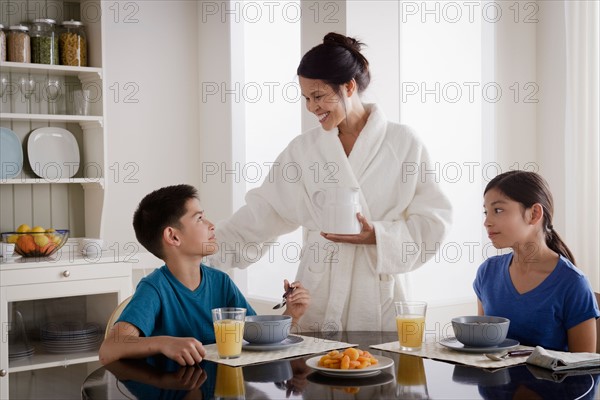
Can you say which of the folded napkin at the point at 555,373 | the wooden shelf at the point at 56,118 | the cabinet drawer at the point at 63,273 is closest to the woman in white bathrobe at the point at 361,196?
the folded napkin at the point at 555,373

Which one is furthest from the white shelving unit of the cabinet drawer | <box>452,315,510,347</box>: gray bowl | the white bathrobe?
<box>452,315,510,347</box>: gray bowl

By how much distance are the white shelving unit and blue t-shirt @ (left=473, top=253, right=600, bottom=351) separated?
6.47 ft

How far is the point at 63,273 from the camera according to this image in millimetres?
3334

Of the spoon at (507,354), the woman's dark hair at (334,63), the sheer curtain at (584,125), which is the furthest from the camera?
the sheer curtain at (584,125)

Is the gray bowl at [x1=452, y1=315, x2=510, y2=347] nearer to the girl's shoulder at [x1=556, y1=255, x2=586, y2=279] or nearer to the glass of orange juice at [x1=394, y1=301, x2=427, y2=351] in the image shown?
the glass of orange juice at [x1=394, y1=301, x2=427, y2=351]

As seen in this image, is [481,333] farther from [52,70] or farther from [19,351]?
[52,70]

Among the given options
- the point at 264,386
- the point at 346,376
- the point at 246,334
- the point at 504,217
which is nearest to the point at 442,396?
the point at 346,376

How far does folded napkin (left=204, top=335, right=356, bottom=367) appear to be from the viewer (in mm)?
1683

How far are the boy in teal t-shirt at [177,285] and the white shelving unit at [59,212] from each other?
1335 millimetres

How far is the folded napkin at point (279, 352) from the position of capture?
5.52 ft

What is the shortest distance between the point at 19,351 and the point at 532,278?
2.20 meters

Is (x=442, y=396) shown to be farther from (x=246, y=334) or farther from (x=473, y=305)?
(x=473, y=305)

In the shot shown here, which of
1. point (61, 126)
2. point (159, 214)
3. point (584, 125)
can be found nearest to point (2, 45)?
point (61, 126)

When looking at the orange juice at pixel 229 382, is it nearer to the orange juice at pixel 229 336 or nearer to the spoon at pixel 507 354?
the orange juice at pixel 229 336
